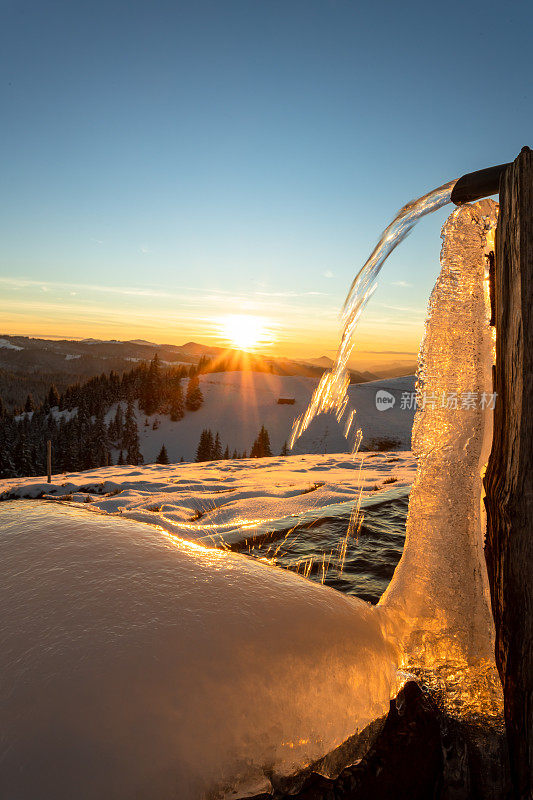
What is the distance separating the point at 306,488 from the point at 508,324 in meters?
6.81

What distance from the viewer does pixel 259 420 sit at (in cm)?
9275

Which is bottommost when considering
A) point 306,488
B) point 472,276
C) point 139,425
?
point 139,425

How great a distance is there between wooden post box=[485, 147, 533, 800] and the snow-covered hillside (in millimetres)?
72156

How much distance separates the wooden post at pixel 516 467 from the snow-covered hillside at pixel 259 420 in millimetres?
72156

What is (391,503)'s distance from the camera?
6.96 m

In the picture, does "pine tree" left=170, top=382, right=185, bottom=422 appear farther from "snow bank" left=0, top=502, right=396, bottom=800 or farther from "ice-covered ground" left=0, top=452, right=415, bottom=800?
"snow bank" left=0, top=502, right=396, bottom=800

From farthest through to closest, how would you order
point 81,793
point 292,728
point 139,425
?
point 139,425
point 292,728
point 81,793

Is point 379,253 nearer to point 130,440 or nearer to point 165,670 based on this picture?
point 165,670

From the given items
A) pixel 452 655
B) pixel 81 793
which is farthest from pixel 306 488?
pixel 81 793

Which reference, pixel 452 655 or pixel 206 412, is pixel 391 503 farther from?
pixel 206 412

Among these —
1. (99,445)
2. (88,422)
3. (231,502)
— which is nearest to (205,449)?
(99,445)

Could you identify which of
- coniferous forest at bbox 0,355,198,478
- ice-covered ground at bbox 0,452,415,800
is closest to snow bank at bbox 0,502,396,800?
ice-covered ground at bbox 0,452,415,800

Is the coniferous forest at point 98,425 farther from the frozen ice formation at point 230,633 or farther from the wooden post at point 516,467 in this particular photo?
the wooden post at point 516,467

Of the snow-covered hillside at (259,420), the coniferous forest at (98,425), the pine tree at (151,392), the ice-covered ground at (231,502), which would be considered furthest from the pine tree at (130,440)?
the ice-covered ground at (231,502)
